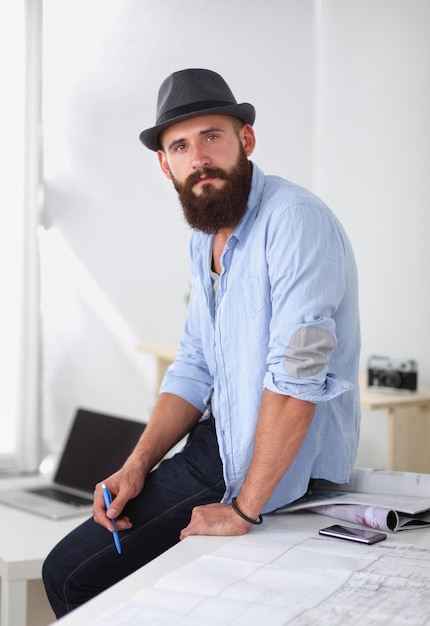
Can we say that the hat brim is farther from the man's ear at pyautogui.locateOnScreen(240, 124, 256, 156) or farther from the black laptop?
the black laptop

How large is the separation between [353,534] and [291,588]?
0.28m

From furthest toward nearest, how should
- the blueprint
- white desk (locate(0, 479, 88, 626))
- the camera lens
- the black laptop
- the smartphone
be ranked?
1. the camera lens
2. the black laptop
3. white desk (locate(0, 479, 88, 626))
4. the smartphone
5. the blueprint

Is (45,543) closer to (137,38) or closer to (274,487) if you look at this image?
(274,487)

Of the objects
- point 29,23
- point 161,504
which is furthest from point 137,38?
point 161,504

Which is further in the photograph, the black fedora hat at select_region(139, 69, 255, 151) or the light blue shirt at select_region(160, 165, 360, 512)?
the black fedora hat at select_region(139, 69, 255, 151)

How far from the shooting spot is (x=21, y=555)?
2068mm

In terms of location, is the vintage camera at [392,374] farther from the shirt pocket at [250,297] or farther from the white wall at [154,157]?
the shirt pocket at [250,297]

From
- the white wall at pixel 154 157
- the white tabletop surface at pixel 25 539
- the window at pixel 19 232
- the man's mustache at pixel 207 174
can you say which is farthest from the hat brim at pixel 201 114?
the window at pixel 19 232

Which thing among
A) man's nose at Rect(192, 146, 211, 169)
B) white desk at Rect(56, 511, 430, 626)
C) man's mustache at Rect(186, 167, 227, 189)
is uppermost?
man's nose at Rect(192, 146, 211, 169)

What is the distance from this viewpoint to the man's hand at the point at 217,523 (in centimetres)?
138

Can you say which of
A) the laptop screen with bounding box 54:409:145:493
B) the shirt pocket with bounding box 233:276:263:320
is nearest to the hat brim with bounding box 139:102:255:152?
the shirt pocket with bounding box 233:276:263:320

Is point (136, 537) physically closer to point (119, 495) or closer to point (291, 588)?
point (119, 495)

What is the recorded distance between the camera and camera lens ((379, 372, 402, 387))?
9.46 feet

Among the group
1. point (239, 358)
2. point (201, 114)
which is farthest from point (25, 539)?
point (201, 114)
